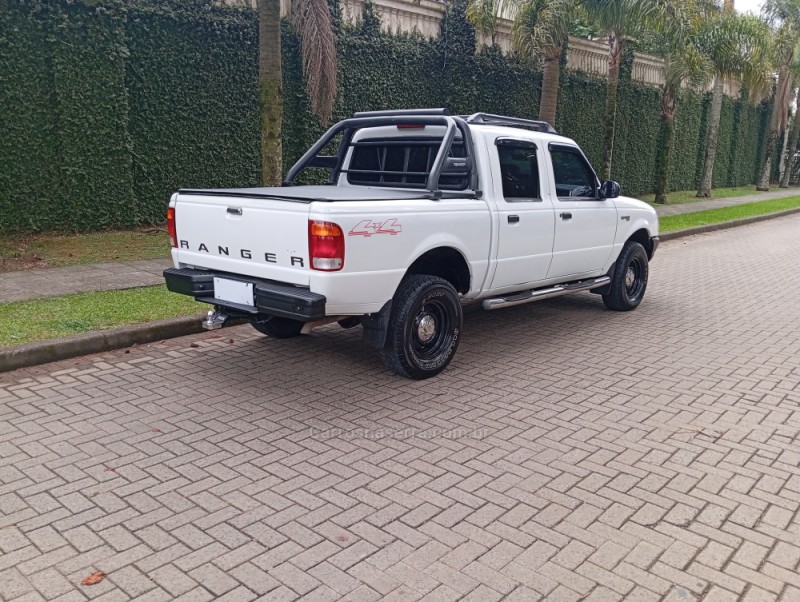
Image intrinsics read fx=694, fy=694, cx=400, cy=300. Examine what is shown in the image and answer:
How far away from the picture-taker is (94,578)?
2.95 m

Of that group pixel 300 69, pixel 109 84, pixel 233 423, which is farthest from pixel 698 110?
pixel 233 423

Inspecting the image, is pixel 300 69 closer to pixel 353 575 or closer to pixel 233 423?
pixel 233 423

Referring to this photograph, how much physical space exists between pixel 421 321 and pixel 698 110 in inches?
946

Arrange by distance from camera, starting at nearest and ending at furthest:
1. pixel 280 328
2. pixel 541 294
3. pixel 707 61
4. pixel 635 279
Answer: pixel 280 328
pixel 541 294
pixel 635 279
pixel 707 61

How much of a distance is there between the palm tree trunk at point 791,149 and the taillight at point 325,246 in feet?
118

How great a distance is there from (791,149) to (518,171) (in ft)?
112

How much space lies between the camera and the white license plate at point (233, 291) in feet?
16.6

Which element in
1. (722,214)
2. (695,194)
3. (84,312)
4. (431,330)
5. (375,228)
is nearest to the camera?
(375,228)

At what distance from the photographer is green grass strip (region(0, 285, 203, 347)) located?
6.03 m

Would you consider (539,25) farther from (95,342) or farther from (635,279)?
(95,342)

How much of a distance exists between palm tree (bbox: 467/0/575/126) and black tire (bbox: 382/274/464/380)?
397 inches

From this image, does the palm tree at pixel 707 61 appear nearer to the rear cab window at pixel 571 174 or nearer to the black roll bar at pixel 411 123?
the rear cab window at pixel 571 174

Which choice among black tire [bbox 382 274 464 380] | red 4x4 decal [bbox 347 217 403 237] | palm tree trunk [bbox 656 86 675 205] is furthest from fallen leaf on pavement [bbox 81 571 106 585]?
palm tree trunk [bbox 656 86 675 205]

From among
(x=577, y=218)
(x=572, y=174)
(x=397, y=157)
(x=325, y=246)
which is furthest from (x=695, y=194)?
(x=325, y=246)
